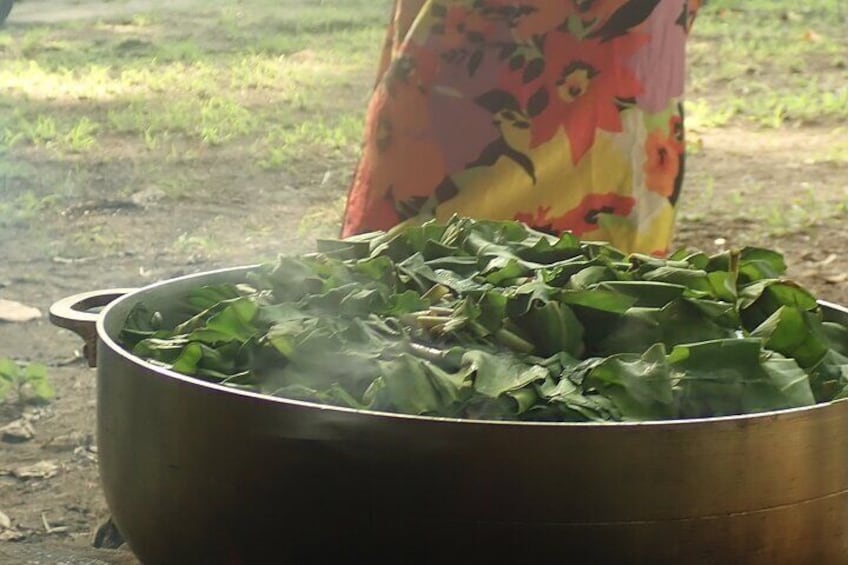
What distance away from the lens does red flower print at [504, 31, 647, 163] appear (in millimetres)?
1612

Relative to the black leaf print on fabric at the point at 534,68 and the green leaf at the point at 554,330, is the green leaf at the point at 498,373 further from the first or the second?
the black leaf print on fabric at the point at 534,68

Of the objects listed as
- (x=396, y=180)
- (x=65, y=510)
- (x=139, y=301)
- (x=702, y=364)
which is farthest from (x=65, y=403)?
(x=702, y=364)

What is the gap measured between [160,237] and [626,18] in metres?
1.25

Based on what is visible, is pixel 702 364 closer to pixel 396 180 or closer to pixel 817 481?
pixel 817 481

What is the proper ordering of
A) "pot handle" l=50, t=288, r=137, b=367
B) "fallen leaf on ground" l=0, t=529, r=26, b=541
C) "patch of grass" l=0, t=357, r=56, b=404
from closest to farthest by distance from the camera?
"pot handle" l=50, t=288, r=137, b=367
"fallen leaf on ground" l=0, t=529, r=26, b=541
"patch of grass" l=0, t=357, r=56, b=404

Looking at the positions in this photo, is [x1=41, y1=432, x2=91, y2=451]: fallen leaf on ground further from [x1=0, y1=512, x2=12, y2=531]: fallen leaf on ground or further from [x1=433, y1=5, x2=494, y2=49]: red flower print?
[x1=433, y1=5, x2=494, y2=49]: red flower print

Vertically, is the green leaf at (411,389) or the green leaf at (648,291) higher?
the green leaf at (648,291)

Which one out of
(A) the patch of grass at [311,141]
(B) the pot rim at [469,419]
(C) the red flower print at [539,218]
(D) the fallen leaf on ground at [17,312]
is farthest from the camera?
(A) the patch of grass at [311,141]

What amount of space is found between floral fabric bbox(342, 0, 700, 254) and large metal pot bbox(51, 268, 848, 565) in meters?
0.86

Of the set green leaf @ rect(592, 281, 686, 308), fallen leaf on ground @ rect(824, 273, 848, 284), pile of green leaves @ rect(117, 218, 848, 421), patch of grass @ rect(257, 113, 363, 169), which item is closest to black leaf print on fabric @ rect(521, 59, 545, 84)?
pile of green leaves @ rect(117, 218, 848, 421)

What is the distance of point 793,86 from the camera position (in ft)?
13.6

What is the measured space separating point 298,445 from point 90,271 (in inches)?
67.5

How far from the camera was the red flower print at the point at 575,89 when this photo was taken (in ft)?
5.29

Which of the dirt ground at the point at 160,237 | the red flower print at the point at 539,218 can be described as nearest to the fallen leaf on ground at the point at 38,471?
the dirt ground at the point at 160,237
